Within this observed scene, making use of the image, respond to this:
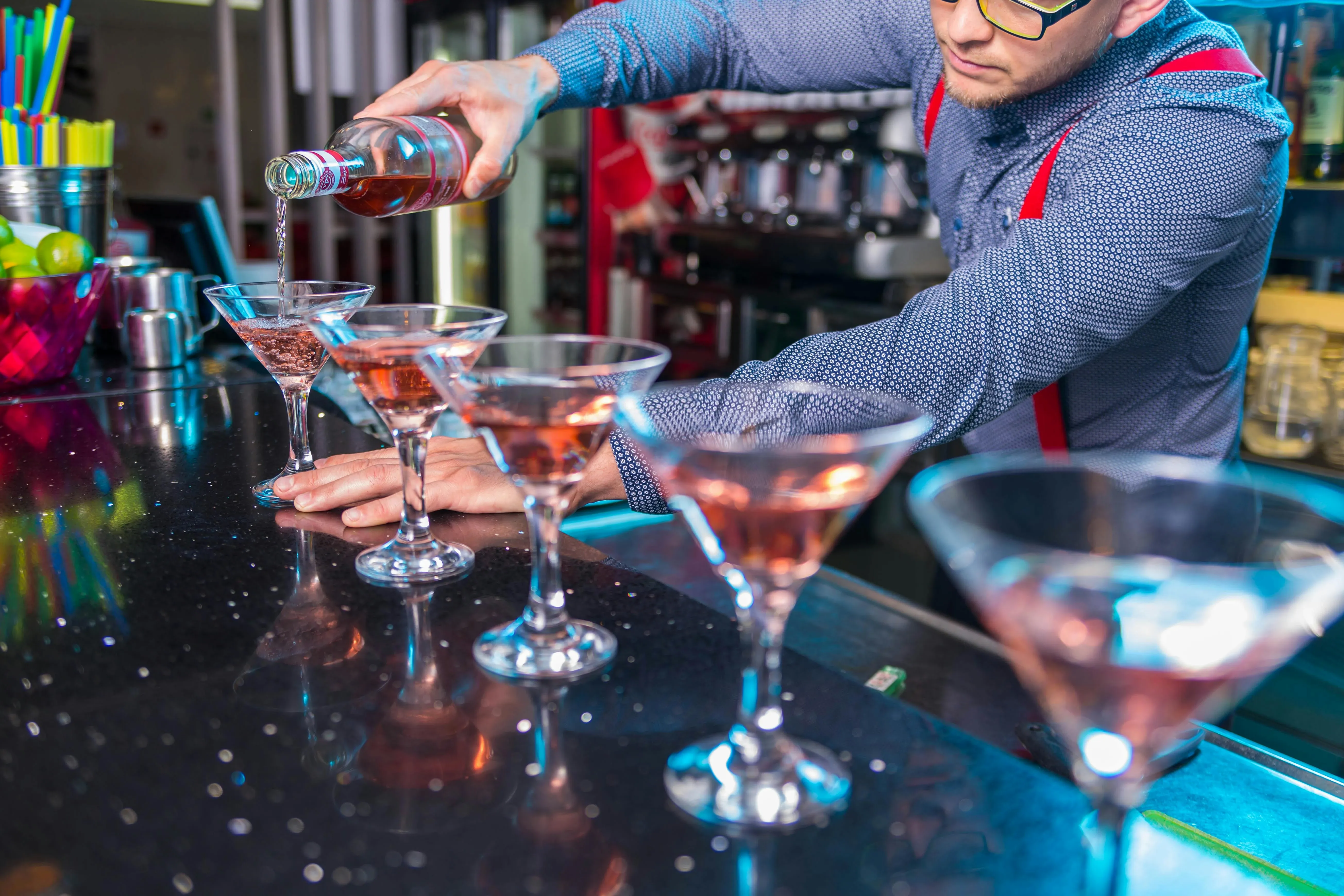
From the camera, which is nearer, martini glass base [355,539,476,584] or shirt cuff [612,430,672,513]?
martini glass base [355,539,476,584]

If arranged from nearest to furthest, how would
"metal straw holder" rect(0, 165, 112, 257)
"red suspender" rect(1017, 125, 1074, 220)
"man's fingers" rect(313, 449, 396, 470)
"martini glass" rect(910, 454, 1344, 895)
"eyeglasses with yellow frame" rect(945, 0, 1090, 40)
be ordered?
"martini glass" rect(910, 454, 1344, 895) < "man's fingers" rect(313, 449, 396, 470) < "eyeglasses with yellow frame" rect(945, 0, 1090, 40) < "red suspender" rect(1017, 125, 1074, 220) < "metal straw holder" rect(0, 165, 112, 257)

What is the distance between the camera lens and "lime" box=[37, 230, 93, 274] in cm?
169

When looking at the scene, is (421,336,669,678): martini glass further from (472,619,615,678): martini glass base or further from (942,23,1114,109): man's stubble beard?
(942,23,1114,109): man's stubble beard

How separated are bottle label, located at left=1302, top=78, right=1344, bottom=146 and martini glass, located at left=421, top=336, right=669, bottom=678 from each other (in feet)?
6.11

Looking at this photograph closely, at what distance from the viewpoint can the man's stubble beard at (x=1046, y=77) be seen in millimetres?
1394

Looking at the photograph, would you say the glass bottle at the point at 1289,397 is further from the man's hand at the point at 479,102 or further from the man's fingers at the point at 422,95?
the man's fingers at the point at 422,95

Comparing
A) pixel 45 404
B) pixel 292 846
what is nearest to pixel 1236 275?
pixel 292 846

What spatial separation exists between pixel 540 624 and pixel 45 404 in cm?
120

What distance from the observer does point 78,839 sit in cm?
60

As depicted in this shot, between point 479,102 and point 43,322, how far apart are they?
0.80 meters

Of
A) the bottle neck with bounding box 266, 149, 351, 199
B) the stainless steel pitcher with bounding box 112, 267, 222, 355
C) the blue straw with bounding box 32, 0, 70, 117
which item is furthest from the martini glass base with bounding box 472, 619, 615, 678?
the blue straw with bounding box 32, 0, 70, 117

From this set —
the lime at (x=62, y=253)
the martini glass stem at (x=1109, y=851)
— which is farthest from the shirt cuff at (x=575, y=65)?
the martini glass stem at (x=1109, y=851)

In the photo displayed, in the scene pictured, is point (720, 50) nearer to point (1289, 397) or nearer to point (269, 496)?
point (269, 496)

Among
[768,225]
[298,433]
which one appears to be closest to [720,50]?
[298,433]
